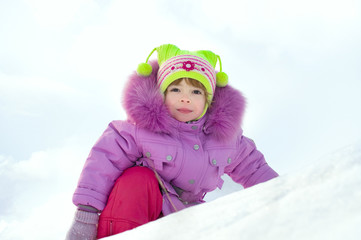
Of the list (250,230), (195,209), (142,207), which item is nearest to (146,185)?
(142,207)

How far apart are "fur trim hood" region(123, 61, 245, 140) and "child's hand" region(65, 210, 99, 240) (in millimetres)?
452

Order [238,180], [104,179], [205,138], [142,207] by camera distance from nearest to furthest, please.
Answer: [142,207] → [104,179] → [205,138] → [238,180]

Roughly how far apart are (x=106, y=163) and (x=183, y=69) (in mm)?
582

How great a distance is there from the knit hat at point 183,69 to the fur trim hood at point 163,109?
4cm

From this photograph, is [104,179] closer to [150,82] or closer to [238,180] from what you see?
[150,82]

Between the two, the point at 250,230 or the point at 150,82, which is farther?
the point at 150,82

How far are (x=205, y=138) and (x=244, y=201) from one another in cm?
113

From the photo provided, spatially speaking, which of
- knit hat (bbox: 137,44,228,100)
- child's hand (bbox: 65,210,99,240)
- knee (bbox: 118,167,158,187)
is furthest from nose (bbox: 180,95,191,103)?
child's hand (bbox: 65,210,99,240)

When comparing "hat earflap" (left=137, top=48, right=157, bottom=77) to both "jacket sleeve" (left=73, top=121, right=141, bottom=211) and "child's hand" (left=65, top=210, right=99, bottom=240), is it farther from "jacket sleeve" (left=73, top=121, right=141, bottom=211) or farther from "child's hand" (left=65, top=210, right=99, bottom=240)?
"child's hand" (left=65, top=210, right=99, bottom=240)

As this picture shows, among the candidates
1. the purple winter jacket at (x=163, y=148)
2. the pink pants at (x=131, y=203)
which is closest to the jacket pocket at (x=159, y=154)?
the purple winter jacket at (x=163, y=148)

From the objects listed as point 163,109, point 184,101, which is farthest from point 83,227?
point 184,101

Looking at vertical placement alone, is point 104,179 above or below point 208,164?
below

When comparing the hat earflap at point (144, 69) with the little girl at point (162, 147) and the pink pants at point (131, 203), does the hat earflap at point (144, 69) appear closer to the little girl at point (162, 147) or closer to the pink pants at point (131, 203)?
the little girl at point (162, 147)

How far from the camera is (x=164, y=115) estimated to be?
1670mm
